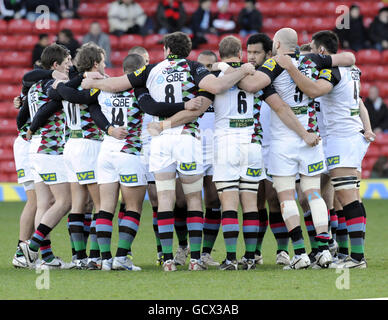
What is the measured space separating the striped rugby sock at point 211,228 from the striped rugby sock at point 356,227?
127 cm

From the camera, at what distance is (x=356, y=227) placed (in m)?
7.55

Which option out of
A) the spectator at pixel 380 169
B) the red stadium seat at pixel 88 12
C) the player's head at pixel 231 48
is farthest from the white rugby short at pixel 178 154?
the red stadium seat at pixel 88 12

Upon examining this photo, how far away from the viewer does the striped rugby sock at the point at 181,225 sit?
8422mm

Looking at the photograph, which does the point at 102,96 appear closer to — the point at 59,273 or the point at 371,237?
the point at 59,273

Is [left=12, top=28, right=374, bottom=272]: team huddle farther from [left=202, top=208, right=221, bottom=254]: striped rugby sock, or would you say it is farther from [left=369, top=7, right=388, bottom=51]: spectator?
[left=369, top=7, right=388, bottom=51]: spectator

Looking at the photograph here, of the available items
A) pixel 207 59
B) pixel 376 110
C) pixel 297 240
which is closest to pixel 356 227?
pixel 297 240

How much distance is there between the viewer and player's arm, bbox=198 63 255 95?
7258 mm

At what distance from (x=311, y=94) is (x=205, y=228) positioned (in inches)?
66.5

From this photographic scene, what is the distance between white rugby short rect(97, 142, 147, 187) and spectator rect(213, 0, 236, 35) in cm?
1148

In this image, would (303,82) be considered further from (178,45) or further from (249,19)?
(249,19)

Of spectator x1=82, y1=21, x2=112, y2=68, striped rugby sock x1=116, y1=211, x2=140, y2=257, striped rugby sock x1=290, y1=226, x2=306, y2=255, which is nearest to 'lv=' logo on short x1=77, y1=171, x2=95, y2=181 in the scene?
striped rugby sock x1=116, y1=211, x2=140, y2=257

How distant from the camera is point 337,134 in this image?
7738 mm

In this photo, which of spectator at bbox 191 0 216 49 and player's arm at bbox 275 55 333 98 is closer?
player's arm at bbox 275 55 333 98

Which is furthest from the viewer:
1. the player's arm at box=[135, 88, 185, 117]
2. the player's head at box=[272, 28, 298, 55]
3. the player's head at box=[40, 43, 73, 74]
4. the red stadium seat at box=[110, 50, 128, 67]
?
the red stadium seat at box=[110, 50, 128, 67]
